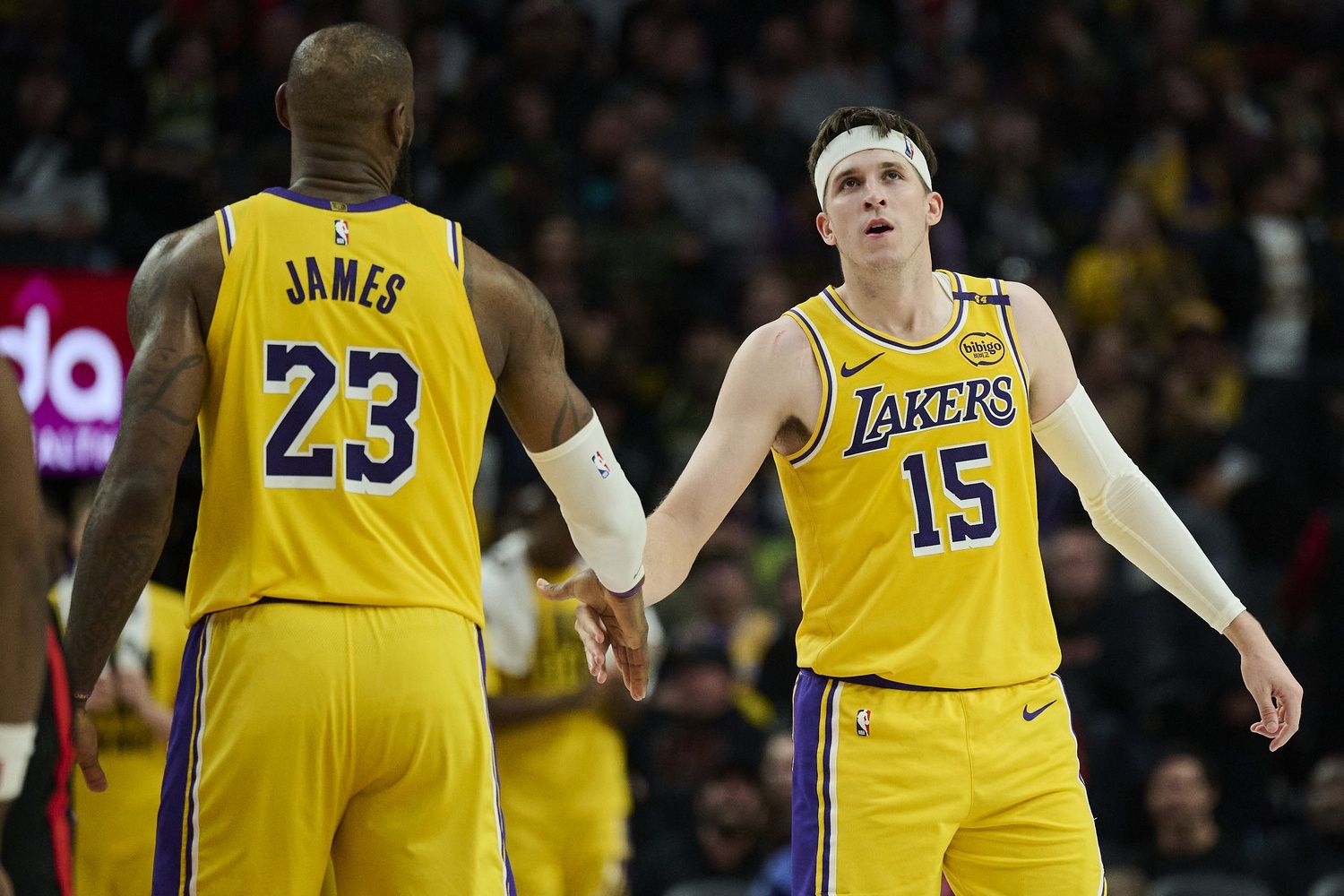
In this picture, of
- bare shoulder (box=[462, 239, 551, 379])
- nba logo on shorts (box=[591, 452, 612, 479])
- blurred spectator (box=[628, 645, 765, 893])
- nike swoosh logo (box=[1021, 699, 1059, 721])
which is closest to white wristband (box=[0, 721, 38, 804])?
bare shoulder (box=[462, 239, 551, 379])

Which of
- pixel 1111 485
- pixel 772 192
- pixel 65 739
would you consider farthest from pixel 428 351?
pixel 772 192

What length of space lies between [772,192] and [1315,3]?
228 inches

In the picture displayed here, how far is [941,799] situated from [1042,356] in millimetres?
1332

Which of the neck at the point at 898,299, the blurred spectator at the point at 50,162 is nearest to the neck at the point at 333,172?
the neck at the point at 898,299

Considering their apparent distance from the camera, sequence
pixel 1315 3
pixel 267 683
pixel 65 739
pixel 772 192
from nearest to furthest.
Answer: pixel 267 683, pixel 65 739, pixel 772 192, pixel 1315 3

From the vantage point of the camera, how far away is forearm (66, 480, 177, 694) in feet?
13.3

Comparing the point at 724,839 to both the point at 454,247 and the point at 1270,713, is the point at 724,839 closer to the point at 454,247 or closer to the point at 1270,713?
the point at 1270,713

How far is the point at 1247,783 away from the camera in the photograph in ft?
→ 31.8

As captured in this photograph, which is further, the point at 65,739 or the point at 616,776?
the point at 616,776

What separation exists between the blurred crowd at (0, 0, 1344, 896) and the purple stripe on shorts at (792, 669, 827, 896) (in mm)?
3702

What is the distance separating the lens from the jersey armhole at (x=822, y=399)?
16.7 ft

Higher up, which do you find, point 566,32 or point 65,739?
point 566,32

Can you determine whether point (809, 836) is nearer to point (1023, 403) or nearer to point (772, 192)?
point (1023, 403)

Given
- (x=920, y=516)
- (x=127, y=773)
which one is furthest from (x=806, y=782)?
(x=127, y=773)
